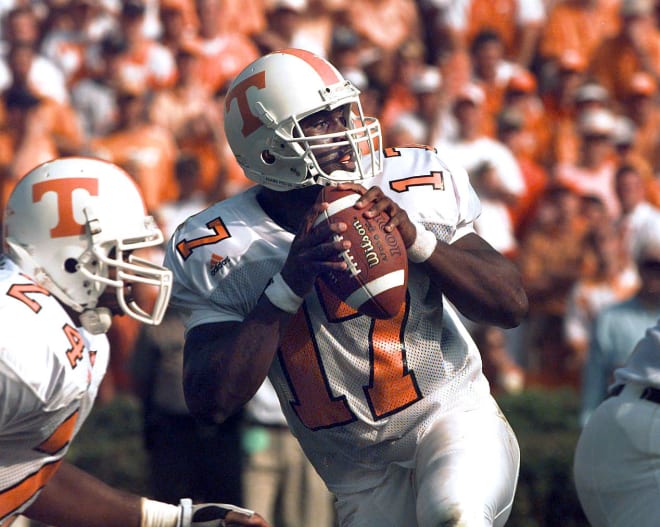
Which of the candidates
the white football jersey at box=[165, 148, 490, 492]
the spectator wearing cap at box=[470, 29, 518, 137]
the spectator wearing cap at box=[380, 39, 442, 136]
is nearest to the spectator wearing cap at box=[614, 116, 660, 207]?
the spectator wearing cap at box=[470, 29, 518, 137]

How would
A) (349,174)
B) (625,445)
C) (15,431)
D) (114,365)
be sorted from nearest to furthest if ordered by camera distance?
(15,431), (349,174), (625,445), (114,365)

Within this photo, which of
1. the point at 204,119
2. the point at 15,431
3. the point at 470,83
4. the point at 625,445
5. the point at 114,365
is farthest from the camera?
the point at 470,83

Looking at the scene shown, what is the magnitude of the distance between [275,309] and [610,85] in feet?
21.8

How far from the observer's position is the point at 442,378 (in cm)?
400

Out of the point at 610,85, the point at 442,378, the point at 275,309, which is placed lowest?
the point at 610,85

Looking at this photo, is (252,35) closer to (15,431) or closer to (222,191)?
(222,191)

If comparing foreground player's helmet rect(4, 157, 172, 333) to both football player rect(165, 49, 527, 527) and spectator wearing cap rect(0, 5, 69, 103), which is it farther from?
spectator wearing cap rect(0, 5, 69, 103)

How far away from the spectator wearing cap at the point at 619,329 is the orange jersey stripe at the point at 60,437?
301 centimetres

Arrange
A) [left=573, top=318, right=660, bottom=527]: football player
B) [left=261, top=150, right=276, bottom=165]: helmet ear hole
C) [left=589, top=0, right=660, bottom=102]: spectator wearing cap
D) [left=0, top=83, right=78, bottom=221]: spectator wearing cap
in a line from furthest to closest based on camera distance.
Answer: [left=589, top=0, right=660, bottom=102]: spectator wearing cap → [left=0, top=83, right=78, bottom=221]: spectator wearing cap → [left=573, top=318, right=660, bottom=527]: football player → [left=261, top=150, right=276, bottom=165]: helmet ear hole

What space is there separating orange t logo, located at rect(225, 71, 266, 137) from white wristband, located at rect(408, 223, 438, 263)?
0.63m

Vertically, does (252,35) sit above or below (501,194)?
above

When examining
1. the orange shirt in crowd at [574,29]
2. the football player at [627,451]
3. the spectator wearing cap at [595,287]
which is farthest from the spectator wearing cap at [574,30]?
the football player at [627,451]

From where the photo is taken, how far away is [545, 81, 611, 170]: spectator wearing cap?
9078 mm

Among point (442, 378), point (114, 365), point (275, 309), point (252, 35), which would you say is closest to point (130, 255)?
point (275, 309)
